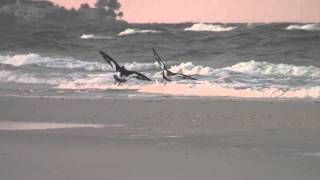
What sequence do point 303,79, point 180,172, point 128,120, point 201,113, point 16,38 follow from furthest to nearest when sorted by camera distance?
1. point 16,38
2. point 303,79
3. point 201,113
4. point 128,120
5. point 180,172

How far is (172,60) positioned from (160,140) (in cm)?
761

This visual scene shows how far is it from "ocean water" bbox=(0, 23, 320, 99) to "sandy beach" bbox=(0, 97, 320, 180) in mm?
1233

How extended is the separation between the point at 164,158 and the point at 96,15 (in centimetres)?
755

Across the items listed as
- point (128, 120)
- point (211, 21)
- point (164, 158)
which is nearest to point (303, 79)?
point (211, 21)

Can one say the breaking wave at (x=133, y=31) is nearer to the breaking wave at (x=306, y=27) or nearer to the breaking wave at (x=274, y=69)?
the breaking wave at (x=274, y=69)

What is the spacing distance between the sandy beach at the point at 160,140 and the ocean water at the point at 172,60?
123cm

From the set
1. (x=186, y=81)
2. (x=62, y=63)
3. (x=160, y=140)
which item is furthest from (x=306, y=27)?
(x=160, y=140)

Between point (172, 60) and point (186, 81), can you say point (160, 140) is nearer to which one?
point (186, 81)

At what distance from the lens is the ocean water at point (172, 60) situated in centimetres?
766

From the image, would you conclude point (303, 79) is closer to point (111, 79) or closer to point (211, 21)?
point (211, 21)

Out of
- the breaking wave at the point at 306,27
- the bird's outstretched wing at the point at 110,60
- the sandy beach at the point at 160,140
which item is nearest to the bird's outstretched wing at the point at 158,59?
the bird's outstretched wing at the point at 110,60

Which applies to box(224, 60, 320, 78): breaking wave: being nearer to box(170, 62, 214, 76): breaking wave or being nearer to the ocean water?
the ocean water

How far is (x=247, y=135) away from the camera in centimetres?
428

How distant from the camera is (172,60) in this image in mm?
11602
